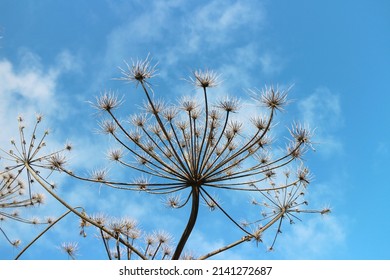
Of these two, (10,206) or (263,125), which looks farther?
(10,206)

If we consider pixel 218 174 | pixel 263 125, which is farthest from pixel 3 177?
pixel 263 125

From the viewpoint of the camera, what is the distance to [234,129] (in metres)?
12.1

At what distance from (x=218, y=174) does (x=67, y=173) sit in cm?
424

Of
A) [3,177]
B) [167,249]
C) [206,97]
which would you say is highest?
[3,177]

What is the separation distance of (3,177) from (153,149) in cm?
646

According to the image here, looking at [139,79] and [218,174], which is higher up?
[139,79]
